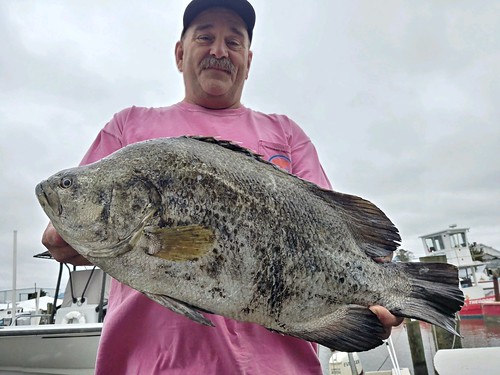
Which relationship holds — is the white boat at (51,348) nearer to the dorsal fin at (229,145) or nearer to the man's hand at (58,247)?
the man's hand at (58,247)

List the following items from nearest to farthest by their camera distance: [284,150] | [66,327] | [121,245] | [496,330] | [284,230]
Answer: [121,245], [284,230], [284,150], [66,327], [496,330]

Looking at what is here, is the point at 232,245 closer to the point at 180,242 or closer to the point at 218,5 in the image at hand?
the point at 180,242

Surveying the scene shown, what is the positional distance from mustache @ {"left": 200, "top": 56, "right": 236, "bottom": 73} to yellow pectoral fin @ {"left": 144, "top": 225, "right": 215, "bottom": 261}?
3.81 feet

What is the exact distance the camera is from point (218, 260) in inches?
62.7

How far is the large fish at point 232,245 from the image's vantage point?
1.57 metres

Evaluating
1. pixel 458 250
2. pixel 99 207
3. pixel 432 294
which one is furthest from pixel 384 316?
pixel 458 250

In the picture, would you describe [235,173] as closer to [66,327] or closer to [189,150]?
[189,150]

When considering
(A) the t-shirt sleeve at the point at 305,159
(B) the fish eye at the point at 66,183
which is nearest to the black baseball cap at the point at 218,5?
(A) the t-shirt sleeve at the point at 305,159

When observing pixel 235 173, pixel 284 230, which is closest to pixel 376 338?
pixel 284 230

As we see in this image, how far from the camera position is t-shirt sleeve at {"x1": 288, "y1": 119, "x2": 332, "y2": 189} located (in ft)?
A: 7.97

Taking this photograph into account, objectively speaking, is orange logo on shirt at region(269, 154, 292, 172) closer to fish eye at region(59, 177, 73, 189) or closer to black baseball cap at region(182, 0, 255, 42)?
black baseball cap at region(182, 0, 255, 42)

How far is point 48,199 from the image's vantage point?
166cm

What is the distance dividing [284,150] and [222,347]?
3.55 feet

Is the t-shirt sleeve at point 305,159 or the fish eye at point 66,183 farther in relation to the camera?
the t-shirt sleeve at point 305,159
